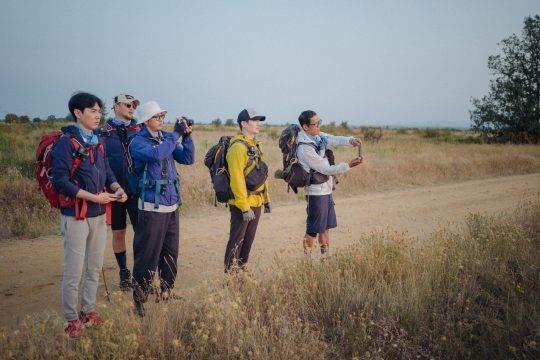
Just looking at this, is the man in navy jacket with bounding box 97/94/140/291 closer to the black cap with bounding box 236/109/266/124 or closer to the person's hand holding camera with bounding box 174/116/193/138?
the person's hand holding camera with bounding box 174/116/193/138

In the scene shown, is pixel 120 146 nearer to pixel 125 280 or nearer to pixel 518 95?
pixel 125 280

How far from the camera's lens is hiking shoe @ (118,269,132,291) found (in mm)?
4816

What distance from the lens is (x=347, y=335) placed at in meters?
3.27

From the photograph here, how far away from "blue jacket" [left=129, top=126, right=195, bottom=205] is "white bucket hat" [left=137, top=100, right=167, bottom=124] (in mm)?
134

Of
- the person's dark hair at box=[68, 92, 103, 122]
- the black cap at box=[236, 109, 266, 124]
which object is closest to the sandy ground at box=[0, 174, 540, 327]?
the black cap at box=[236, 109, 266, 124]

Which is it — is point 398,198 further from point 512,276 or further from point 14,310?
point 14,310

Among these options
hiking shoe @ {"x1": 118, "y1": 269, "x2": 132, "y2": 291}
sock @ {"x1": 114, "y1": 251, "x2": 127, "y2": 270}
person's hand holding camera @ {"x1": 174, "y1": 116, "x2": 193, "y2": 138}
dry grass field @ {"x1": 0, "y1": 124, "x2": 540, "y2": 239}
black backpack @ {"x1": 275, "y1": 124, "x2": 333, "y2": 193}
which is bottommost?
hiking shoe @ {"x1": 118, "y1": 269, "x2": 132, "y2": 291}

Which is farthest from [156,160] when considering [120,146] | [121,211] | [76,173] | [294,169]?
[294,169]

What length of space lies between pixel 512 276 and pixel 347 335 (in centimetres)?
216

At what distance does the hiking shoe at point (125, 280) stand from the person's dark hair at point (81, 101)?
2.33 meters

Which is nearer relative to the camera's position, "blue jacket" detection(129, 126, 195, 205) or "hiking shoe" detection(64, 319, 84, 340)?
"hiking shoe" detection(64, 319, 84, 340)

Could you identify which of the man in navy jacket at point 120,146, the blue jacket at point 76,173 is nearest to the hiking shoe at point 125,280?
the man in navy jacket at point 120,146

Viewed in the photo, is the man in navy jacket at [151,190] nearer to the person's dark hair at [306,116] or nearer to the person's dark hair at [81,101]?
the person's dark hair at [81,101]

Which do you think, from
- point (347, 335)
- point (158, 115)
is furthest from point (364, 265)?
point (158, 115)
